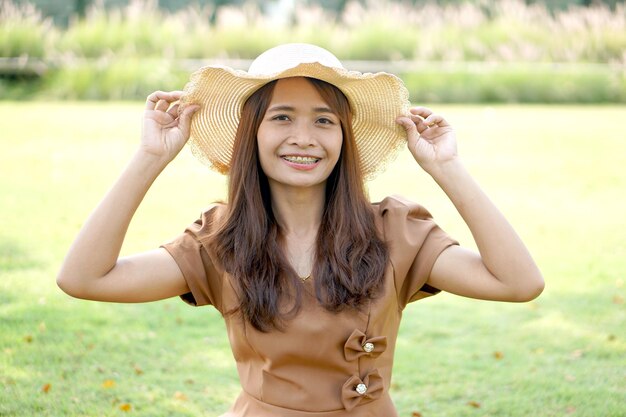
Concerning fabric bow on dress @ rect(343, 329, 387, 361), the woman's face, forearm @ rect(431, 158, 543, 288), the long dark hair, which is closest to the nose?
the woman's face

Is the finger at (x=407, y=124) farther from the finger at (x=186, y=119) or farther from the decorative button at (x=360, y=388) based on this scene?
the decorative button at (x=360, y=388)

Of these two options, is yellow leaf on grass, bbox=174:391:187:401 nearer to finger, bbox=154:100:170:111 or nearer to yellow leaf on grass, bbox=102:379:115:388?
yellow leaf on grass, bbox=102:379:115:388

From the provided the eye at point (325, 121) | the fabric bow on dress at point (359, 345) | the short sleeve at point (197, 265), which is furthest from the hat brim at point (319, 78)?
the fabric bow on dress at point (359, 345)

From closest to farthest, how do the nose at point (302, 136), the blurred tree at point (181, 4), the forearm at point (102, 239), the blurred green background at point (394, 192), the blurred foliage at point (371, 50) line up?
the forearm at point (102, 239), the nose at point (302, 136), the blurred green background at point (394, 192), the blurred foliage at point (371, 50), the blurred tree at point (181, 4)

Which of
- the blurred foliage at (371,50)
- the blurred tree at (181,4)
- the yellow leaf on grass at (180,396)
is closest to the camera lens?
the yellow leaf on grass at (180,396)

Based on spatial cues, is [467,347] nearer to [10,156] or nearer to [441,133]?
[441,133]

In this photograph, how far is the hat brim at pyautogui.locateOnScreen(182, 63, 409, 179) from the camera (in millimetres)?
2938

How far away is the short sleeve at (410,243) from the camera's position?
2951 mm

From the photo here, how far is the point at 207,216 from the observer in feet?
10.2

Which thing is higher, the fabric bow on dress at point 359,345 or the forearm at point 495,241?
the forearm at point 495,241

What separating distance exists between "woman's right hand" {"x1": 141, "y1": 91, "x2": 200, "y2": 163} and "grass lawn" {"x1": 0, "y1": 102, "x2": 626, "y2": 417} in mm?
1626

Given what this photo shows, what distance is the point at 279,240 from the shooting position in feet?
9.96

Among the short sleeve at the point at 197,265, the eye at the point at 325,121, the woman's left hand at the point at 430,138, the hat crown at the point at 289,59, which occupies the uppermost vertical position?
the hat crown at the point at 289,59

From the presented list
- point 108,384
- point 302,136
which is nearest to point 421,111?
point 302,136
